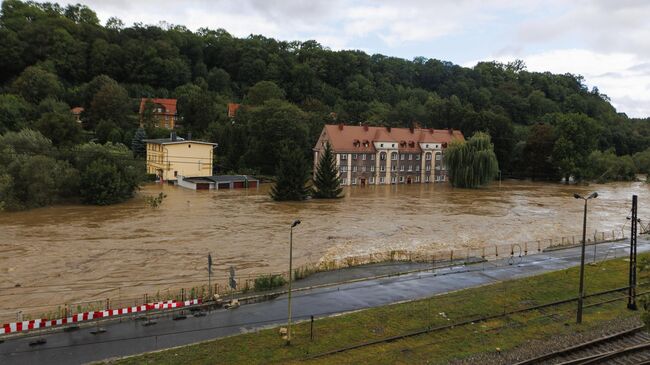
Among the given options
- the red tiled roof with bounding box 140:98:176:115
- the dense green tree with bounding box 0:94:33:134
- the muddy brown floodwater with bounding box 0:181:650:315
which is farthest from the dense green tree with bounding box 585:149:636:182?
the dense green tree with bounding box 0:94:33:134

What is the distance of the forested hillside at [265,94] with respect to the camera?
85.6 metres

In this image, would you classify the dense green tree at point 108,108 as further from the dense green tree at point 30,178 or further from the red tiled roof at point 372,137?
the dense green tree at point 30,178

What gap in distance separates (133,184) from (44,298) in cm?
3306

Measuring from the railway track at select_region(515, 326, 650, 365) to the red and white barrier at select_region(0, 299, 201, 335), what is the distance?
47.6 feet

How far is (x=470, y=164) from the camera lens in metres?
79.8

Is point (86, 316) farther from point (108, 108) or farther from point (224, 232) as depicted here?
point (108, 108)

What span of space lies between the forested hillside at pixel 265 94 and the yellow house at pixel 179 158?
20.5 feet

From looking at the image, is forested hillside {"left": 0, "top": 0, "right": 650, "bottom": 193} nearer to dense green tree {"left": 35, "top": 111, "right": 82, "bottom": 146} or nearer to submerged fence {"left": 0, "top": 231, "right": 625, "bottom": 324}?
dense green tree {"left": 35, "top": 111, "right": 82, "bottom": 146}

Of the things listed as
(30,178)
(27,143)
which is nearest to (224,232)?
(30,178)

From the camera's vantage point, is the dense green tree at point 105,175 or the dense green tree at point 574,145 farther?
the dense green tree at point 574,145

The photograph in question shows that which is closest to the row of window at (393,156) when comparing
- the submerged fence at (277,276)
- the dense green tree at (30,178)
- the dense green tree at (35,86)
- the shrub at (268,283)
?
the dense green tree at (30,178)

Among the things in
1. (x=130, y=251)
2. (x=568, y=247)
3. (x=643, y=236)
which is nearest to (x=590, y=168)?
(x=643, y=236)

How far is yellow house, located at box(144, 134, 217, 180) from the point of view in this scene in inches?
2916

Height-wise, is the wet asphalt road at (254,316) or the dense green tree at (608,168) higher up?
the dense green tree at (608,168)
